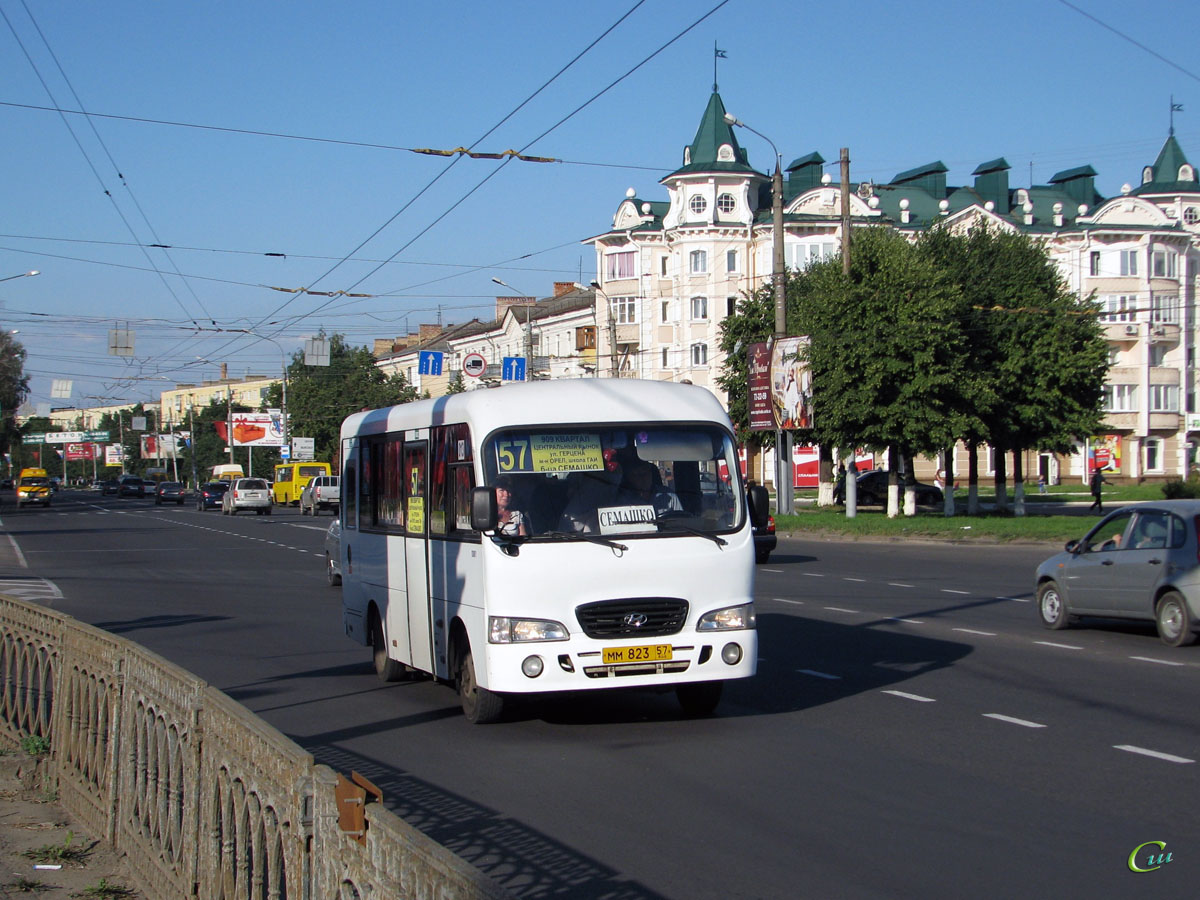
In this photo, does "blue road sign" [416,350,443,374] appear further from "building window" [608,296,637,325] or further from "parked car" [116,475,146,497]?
"parked car" [116,475,146,497]

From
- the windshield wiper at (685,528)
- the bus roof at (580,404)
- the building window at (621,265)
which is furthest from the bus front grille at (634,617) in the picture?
the building window at (621,265)

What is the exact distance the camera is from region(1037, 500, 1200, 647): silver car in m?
13.4

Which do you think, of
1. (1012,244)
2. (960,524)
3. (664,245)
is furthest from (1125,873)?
(664,245)

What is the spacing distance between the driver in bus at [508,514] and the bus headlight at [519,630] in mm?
605

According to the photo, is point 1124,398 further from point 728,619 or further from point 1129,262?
point 728,619

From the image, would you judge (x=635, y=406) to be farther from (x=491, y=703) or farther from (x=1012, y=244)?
(x=1012, y=244)

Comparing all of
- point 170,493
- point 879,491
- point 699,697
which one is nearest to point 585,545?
point 699,697

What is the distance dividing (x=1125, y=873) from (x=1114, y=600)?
9.25 meters

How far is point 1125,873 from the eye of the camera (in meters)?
5.78

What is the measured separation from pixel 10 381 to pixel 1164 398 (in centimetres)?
6724

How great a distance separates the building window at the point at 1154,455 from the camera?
7825cm

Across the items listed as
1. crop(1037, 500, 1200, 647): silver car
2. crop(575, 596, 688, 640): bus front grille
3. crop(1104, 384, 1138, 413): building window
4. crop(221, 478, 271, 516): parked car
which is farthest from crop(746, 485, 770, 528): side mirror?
crop(1104, 384, 1138, 413): building window

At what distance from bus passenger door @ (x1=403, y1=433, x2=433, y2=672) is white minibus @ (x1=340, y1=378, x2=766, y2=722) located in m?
0.04

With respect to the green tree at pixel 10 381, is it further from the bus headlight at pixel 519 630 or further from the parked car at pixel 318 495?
the bus headlight at pixel 519 630
